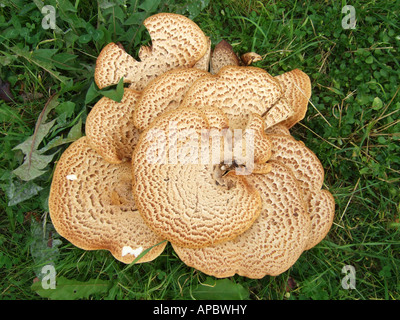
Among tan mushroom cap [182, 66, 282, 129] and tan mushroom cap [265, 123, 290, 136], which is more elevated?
tan mushroom cap [182, 66, 282, 129]

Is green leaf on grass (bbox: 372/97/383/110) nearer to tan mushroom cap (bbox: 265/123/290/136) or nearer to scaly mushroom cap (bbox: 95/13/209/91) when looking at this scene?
tan mushroom cap (bbox: 265/123/290/136)

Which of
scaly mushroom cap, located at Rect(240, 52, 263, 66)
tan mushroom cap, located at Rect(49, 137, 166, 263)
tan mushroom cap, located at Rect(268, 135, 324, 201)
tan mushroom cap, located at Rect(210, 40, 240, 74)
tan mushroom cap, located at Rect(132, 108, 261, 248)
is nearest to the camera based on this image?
tan mushroom cap, located at Rect(132, 108, 261, 248)

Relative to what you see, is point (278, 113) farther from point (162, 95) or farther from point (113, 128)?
point (113, 128)

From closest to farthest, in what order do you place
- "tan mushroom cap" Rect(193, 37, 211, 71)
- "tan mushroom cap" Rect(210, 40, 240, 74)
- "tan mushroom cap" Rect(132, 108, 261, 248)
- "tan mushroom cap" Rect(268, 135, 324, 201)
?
"tan mushroom cap" Rect(132, 108, 261, 248), "tan mushroom cap" Rect(268, 135, 324, 201), "tan mushroom cap" Rect(193, 37, 211, 71), "tan mushroom cap" Rect(210, 40, 240, 74)

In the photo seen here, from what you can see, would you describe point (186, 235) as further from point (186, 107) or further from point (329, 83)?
point (329, 83)

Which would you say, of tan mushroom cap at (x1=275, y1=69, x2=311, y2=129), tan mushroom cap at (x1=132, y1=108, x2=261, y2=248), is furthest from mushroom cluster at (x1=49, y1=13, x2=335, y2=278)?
tan mushroom cap at (x1=275, y1=69, x2=311, y2=129)

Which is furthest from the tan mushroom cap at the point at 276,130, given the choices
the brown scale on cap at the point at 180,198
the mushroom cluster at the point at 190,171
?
the brown scale on cap at the point at 180,198

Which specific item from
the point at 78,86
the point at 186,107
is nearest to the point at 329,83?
the point at 186,107
